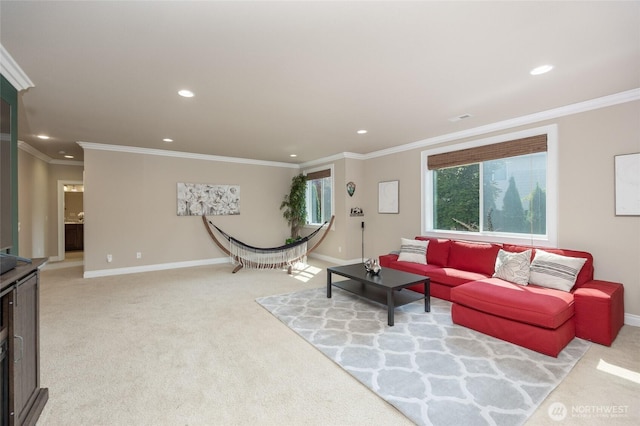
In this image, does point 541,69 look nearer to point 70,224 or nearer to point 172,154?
point 172,154

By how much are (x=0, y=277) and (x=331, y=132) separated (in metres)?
3.69

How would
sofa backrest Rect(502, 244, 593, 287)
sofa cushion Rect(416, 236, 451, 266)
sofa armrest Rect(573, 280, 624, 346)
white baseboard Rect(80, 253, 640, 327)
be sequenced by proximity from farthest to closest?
white baseboard Rect(80, 253, 640, 327)
sofa cushion Rect(416, 236, 451, 266)
sofa backrest Rect(502, 244, 593, 287)
sofa armrest Rect(573, 280, 624, 346)

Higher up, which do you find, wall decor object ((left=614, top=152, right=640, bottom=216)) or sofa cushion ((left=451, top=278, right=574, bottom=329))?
wall decor object ((left=614, top=152, right=640, bottom=216))

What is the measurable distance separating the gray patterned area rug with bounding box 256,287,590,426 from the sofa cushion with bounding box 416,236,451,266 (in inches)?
33.6

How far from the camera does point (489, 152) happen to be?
159 inches

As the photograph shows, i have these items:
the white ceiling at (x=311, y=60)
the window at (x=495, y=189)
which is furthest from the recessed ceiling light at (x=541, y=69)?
the window at (x=495, y=189)

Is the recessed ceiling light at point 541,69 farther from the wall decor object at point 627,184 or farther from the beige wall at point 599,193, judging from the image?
the wall decor object at point 627,184

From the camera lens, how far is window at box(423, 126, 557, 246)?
3.58m

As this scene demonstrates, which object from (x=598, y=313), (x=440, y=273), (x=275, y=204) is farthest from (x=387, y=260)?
(x=275, y=204)

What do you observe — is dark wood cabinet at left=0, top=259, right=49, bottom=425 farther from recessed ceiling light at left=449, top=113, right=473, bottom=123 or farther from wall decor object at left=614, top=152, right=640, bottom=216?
wall decor object at left=614, top=152, right=640, bottom=216

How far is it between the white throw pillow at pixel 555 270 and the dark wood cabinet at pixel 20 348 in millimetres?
4009

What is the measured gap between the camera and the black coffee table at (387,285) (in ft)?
10.0

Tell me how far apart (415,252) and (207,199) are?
4.17 metres

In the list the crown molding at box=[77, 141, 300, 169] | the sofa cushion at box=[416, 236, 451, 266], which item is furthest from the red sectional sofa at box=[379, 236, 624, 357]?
the crown molding at box=[77, 141, 300, 169]
